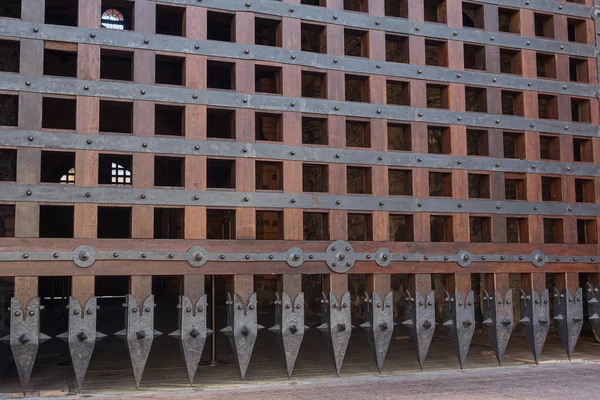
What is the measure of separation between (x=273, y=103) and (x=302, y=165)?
529 mm

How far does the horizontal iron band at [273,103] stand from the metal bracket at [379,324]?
139cm

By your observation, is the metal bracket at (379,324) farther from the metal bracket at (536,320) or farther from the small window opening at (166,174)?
the small window opening at (166,174)

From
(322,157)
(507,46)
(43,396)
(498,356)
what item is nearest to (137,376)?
(43,396)

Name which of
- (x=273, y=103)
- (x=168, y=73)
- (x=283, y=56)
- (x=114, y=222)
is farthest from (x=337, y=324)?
(x=114, y=222)

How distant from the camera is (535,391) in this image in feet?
13.4

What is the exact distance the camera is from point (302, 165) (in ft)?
15.4

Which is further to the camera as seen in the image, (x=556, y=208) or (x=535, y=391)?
(x=556, y=208)

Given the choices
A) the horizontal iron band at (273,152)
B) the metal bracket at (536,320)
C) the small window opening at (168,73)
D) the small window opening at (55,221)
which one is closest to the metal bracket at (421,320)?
the metal bracket at (536,320)

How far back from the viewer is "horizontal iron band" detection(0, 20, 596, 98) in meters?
3.97

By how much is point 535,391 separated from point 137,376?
2579 mm

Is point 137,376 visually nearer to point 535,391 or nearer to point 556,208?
point 535,391

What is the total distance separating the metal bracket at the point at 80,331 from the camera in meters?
3.83

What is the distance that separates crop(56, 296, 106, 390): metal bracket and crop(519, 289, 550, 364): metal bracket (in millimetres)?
3252

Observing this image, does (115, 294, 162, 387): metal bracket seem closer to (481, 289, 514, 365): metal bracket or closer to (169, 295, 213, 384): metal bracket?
(169, 295, 213, 384): metal bracket
